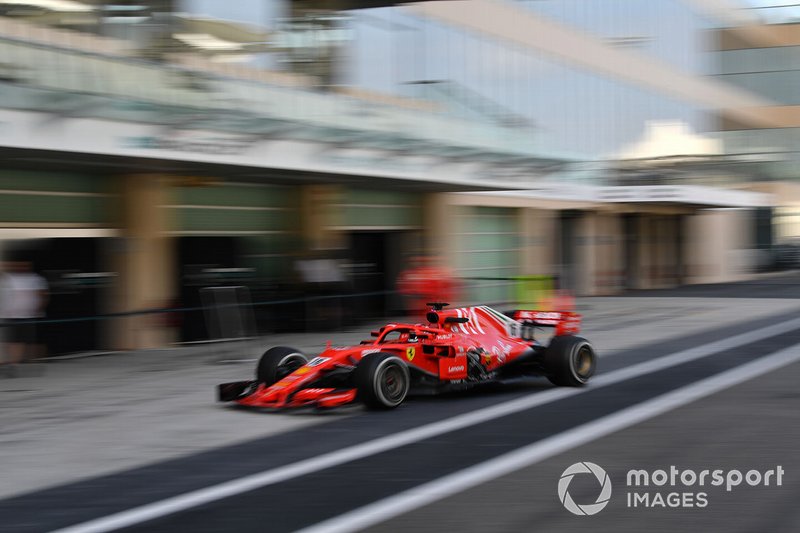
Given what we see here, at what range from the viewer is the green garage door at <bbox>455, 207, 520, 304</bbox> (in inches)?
1057

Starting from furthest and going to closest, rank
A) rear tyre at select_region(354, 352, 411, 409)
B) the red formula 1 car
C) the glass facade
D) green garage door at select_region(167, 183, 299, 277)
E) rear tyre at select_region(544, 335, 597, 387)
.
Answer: the glass facade → green garage door at select_region(167, 183, 299, 277) → rear tyre at select_region(544, 335, 597, 387) → the red formula 1 car → rear tyre at select_region(354, 352, 411, 409)

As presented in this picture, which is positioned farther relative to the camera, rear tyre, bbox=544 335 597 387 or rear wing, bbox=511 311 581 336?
rear wing, bbox=511 311 581 336

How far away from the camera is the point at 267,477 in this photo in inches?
305

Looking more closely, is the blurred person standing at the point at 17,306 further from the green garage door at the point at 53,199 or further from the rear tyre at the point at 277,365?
the rear tyre at the point at 277,365

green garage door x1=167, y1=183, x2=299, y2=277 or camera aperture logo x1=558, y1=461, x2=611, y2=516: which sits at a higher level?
green garage door x1=167, y1=183, x2=299, y2=277

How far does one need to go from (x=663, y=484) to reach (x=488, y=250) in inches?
929

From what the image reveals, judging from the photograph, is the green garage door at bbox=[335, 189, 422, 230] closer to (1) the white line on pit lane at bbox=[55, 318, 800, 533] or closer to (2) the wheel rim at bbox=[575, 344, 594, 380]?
(1) the white line on pit lane at bbox=[55, 318, 800, 533]

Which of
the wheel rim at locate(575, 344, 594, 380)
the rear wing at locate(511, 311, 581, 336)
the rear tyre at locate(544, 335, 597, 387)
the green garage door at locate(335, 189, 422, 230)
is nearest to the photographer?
the rear tyre at locate(544, 335, 597, 387)

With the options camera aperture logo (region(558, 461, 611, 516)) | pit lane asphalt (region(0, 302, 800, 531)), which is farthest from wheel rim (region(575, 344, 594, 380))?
camera aperture logo (region(558, 461, 611, 516))

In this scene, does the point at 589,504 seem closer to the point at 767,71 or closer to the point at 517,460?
the point at 517,460

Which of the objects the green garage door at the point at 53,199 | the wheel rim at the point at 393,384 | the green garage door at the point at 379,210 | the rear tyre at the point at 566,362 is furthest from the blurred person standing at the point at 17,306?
the green garage door at the point at 379,210

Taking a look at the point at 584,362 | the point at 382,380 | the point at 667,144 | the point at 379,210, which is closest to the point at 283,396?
the point at 382,380

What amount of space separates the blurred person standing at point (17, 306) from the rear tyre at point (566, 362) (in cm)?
715

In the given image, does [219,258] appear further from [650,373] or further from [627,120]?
[627,120]
